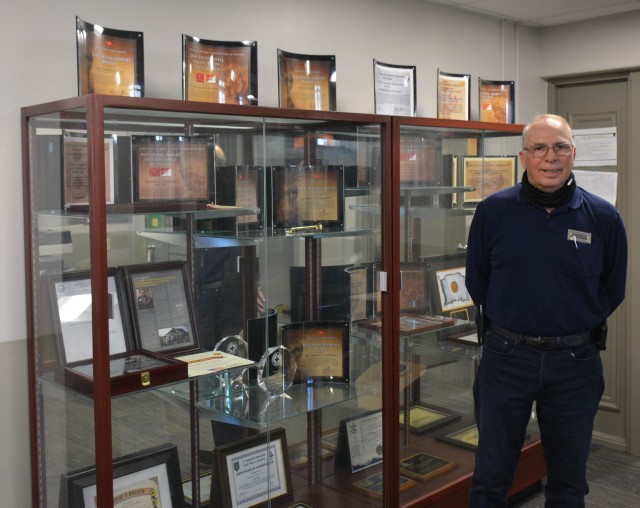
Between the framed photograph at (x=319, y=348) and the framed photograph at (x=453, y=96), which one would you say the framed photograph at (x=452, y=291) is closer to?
the framed photograph at (x=319, y=348)

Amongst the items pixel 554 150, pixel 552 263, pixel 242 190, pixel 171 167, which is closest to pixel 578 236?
pixel 552 263

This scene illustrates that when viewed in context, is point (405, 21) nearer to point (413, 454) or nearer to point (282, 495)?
point (413, 454)

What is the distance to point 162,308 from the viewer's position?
7.66 ft

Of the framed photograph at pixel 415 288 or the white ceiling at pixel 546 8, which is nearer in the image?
the framed photograph at pixel 415 288

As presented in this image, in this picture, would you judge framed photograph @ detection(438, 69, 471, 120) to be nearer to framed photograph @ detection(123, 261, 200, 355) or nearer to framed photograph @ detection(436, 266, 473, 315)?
framed photograph @ detection(436, 266, 473, 315)

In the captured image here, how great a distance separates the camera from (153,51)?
8.72 feet

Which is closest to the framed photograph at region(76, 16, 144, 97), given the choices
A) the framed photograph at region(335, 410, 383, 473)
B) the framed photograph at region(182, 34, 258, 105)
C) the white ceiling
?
the framed photograph at region(182, 34, 258, 105)

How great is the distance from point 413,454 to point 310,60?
5.35ft

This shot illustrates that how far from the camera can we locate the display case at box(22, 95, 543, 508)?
2104mm

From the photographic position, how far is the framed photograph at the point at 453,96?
3381 mm

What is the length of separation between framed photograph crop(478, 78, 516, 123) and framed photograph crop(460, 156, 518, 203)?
288mm

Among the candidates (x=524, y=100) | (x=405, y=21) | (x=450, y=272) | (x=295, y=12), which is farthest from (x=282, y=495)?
(x=524, y=100)

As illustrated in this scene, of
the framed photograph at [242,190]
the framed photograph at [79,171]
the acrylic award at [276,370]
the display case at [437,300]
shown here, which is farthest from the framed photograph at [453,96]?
the framed photograph at [79,171]

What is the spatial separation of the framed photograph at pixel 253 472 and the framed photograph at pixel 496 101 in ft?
6.16
